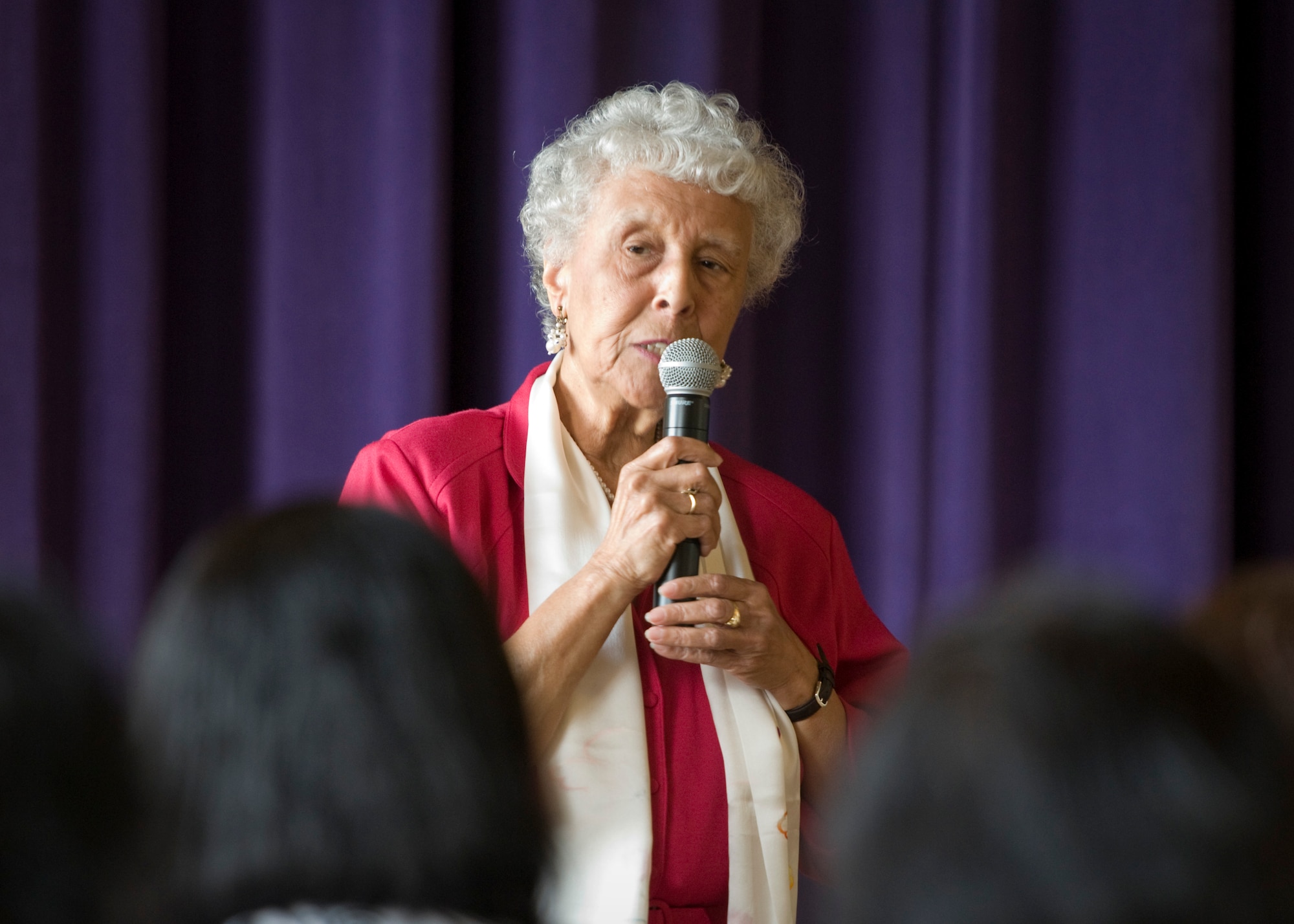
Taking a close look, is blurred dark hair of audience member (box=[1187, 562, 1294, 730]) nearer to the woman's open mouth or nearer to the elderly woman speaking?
the elderly woman speaking

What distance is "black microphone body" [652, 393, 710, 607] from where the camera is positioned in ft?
5.21

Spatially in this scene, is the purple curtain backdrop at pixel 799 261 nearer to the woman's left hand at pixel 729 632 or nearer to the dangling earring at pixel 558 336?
the dangling earring at pixel 558 336

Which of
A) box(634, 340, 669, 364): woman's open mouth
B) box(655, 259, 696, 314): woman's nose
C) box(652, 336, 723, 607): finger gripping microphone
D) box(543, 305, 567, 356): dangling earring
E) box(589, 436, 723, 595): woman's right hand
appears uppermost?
box(655, 259, 696, 314): woman's nose

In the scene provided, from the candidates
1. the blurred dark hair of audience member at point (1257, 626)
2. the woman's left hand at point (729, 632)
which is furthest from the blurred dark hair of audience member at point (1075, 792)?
the woman's left hand at point (729, 632)

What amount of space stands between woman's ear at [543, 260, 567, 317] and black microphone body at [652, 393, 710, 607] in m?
0.43

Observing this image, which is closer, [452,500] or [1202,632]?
[1202,632]

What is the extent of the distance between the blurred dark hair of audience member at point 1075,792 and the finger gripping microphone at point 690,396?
1075 millimetres

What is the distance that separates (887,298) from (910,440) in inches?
13.7

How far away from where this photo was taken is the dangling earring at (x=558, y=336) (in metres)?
1.97

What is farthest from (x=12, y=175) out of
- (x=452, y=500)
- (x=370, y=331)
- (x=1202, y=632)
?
(x=1202, y=632)

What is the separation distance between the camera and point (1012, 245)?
2.76m

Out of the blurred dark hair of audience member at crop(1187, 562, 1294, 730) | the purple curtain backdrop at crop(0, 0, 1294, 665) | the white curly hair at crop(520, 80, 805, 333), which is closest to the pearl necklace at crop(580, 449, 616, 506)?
the white curly hair at crop(520, 80, 805, 333)

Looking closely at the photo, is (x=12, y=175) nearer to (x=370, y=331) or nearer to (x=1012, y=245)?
(x=370, y=331)

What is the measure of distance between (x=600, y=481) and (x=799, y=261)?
1.15m
